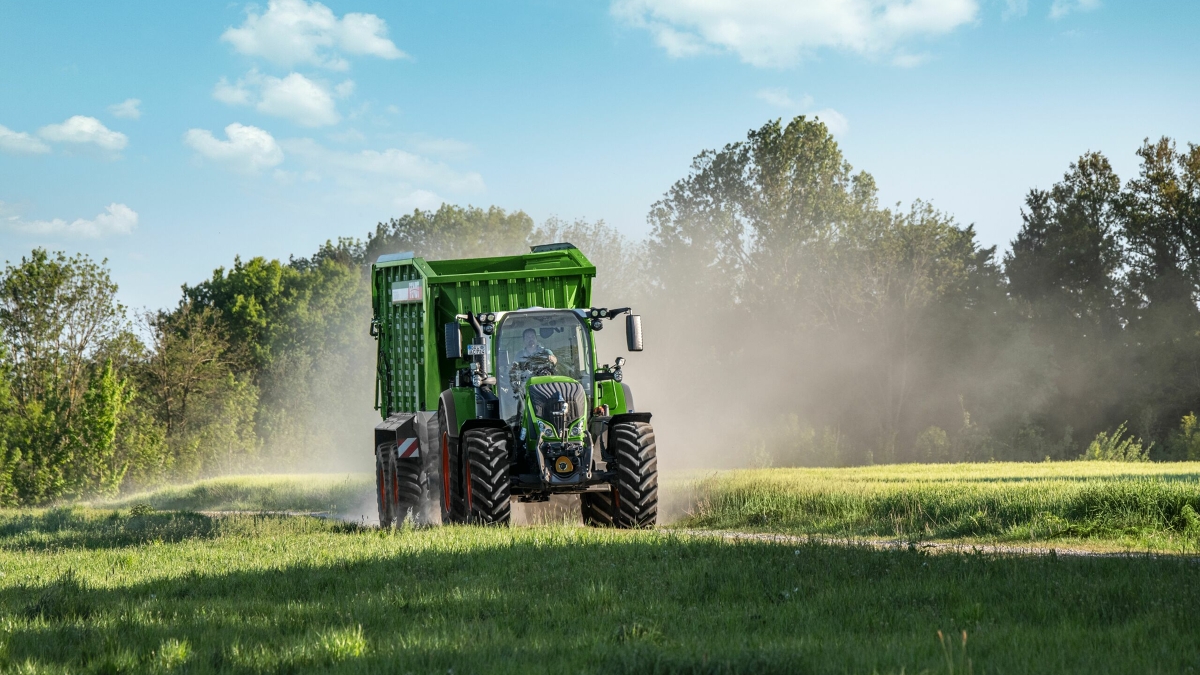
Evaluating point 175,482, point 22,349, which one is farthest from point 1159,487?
point 175,482

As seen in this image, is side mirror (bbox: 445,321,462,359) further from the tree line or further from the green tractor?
the tree line

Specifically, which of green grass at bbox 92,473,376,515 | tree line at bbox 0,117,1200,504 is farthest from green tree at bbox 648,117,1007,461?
green grass at bbox 92,473,376,515

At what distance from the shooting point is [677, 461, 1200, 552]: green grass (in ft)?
44.5

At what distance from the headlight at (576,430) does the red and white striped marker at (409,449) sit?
3.71 meters

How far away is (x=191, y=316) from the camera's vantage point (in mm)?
62781

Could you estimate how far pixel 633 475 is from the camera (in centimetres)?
1433

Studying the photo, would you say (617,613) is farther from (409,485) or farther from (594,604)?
(409,485)

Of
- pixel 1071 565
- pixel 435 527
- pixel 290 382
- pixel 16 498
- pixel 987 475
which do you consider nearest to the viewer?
pixel 1071 565

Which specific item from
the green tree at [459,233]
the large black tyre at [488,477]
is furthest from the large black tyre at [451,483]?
the green tree at [459,233]

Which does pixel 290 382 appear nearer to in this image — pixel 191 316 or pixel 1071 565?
pixel 191 316

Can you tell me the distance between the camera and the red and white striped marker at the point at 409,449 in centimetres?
1688

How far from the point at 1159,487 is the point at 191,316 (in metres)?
57.4

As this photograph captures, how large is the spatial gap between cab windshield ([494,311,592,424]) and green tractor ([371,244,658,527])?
0.05 feet

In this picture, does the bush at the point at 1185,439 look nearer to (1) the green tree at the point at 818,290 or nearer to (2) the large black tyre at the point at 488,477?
(1) the green tree at the point at 818,290
